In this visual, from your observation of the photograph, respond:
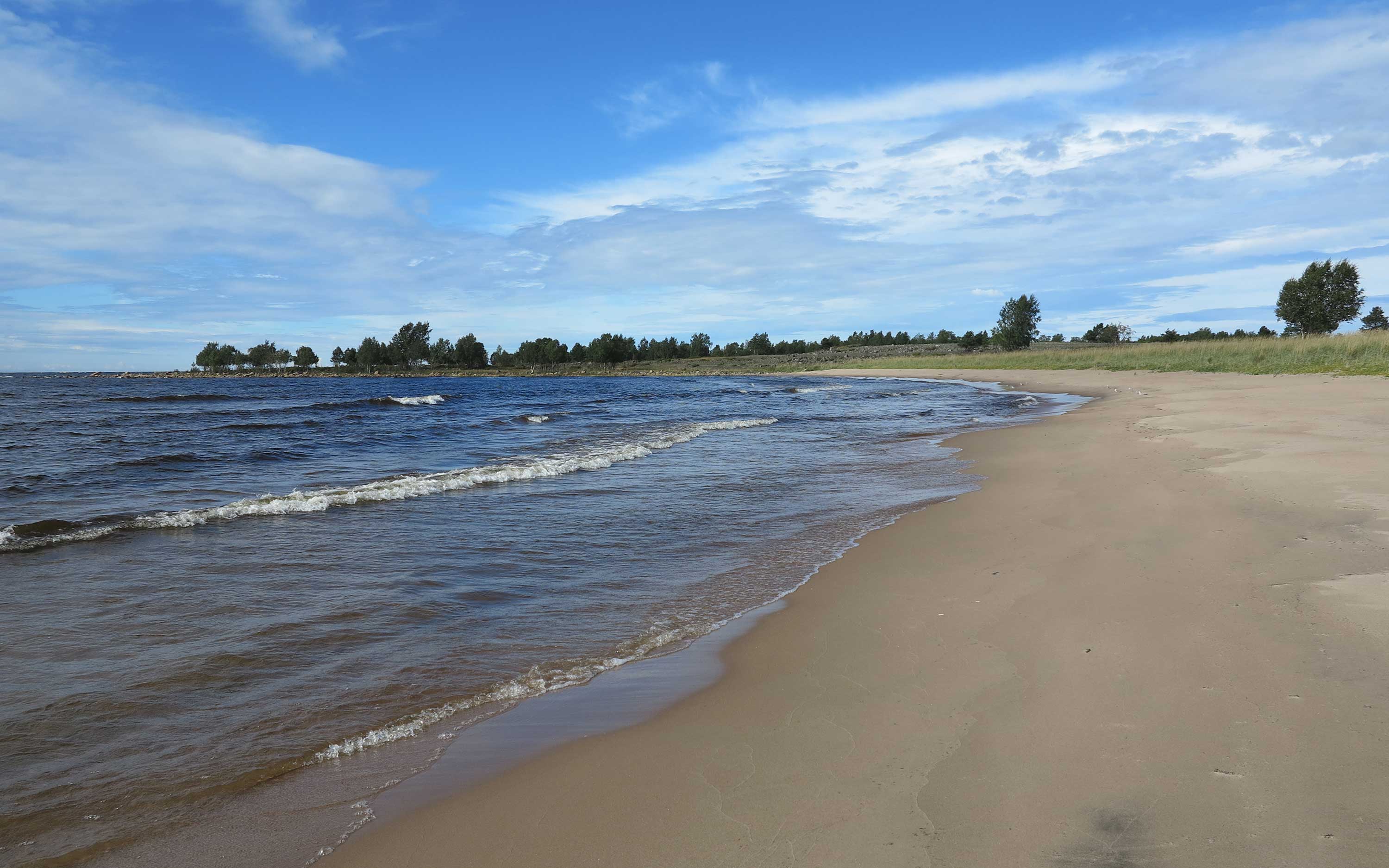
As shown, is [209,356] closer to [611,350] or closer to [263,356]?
[263,356]

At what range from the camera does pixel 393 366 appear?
11806cm

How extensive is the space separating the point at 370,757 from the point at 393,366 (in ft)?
409

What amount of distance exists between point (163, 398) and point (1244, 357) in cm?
5207

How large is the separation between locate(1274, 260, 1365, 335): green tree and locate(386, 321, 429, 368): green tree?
110954 millimetres

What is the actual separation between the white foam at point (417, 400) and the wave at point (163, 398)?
810 cm

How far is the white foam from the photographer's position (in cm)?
3703

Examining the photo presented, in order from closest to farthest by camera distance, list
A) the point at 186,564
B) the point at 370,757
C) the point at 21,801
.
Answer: the point at 21,801
the point at 370,757
the point at 186,564

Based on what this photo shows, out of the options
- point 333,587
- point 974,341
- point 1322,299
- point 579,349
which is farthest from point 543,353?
point 333,587

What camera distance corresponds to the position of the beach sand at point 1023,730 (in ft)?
8.26

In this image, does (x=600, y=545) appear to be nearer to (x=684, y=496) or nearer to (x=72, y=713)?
(x=684, y=496)

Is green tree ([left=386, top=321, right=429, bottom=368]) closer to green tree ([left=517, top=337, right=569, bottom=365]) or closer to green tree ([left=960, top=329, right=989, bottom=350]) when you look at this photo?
green tree ([left=517, top=337, right=569, bottom=365])

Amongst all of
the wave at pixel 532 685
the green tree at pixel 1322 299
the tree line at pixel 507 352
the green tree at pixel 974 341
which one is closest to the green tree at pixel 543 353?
the tree line at pixel 507 352

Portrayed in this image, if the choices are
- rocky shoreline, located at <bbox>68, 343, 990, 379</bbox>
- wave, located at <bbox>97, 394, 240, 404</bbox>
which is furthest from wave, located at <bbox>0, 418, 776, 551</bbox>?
rocky shoreline, located at <bbox>68, 343, 990, 379</bbox>

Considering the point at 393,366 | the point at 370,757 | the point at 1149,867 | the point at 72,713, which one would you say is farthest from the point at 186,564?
the point at 393,366
